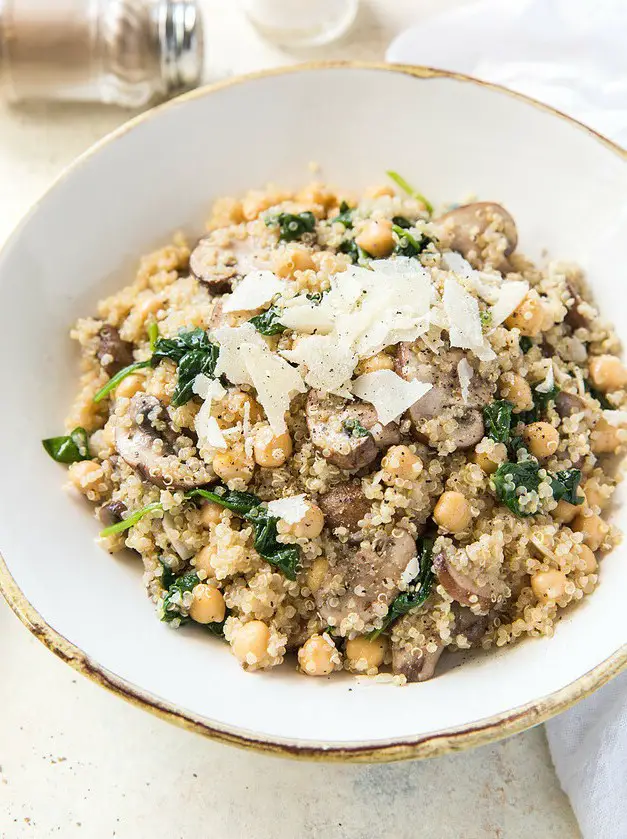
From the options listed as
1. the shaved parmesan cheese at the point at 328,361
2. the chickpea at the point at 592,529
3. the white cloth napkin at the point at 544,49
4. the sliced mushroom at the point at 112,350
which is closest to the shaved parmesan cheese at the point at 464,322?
the shaved parmesan cheese at the point at 328,361

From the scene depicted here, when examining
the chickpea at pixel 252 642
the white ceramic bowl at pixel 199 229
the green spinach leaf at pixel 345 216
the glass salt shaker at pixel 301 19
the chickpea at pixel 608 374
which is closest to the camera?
the white ceramic bowl at pixel 199 229

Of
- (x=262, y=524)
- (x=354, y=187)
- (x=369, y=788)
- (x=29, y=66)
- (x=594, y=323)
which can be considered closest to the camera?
(x=262, y=524)

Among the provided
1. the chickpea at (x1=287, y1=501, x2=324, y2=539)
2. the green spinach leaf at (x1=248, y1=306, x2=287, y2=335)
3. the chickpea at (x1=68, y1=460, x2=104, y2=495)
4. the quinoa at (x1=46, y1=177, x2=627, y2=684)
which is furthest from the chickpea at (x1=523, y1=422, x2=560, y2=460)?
the chickpea at (x1=68, y1=460, x2=104, y2=495)

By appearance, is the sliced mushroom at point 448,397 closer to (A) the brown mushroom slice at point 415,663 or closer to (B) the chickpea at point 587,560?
(B) the chickpea at point 587,560

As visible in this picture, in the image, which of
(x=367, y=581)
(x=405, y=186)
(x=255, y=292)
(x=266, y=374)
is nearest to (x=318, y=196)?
(x=405, y=186)

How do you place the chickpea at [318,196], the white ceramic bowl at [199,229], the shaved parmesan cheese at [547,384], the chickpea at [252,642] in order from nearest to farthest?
the white ceramic bowl at [199,229] < the chickpea at [252,642] < the shaved parmesan cheese at [547,384] < the chickpea at [318,196]

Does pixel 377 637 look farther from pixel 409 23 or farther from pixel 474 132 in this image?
pixel 409 23

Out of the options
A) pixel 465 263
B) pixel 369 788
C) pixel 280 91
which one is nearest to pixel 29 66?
pixel 280 91

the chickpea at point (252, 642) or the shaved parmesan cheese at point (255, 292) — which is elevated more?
the shaved parmesan cheese at point (255, 292)
